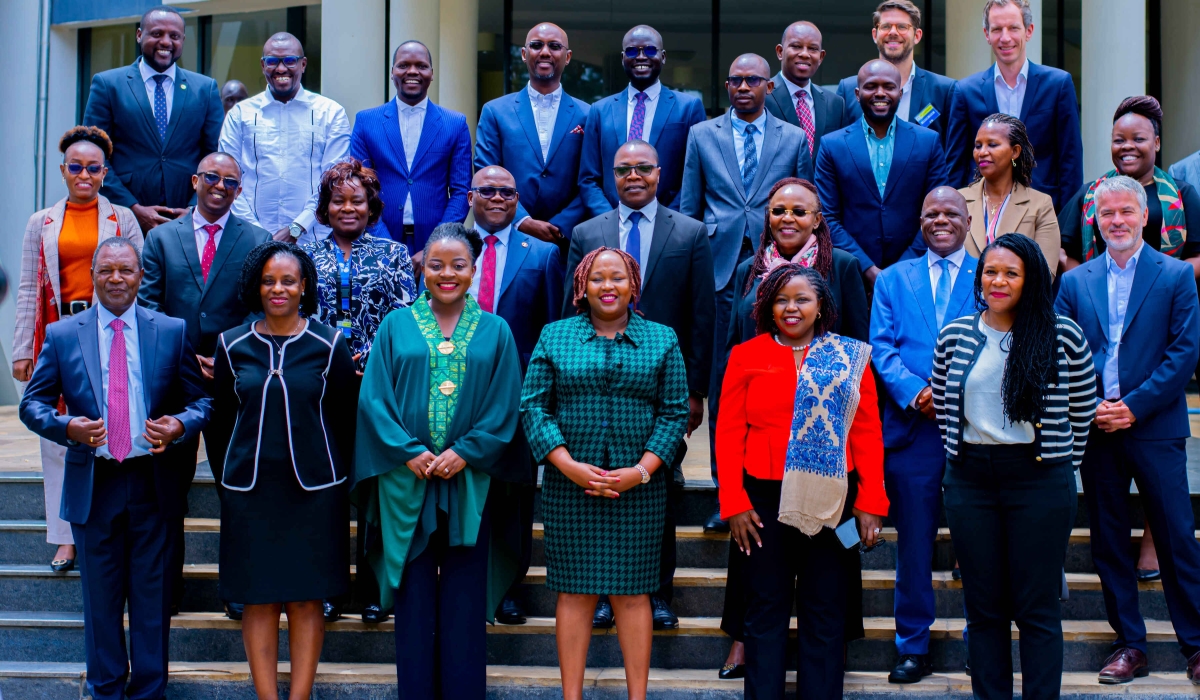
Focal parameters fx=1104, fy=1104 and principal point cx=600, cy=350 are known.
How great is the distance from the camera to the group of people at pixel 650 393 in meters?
4.25

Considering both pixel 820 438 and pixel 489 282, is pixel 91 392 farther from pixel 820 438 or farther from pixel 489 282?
pixel 820 438

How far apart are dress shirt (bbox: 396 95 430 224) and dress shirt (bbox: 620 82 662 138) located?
3.60 ft

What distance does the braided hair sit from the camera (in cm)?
410

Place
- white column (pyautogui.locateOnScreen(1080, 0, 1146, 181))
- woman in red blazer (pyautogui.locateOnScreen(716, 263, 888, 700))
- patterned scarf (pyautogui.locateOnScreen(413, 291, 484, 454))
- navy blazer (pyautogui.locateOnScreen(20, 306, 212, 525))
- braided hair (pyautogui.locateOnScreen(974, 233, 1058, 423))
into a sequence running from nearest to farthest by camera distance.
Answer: braided hair (pyautogui.locateOnScreen(974, 233, 1058, 423)) < woman in red blazer (pyautogui.locateOnScreen(716, 263, 888, 700)) < patterned scarf (pyautogui.locateOnScreen(413, 291, 484, 454)) < navy blazer (pyautogui.locateOnScreen(20, 306, 212, 525)) < white column (pyautogui.locateOnScreen(1080, 0, 1146, 181))

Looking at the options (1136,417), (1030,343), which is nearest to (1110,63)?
(1136,417)

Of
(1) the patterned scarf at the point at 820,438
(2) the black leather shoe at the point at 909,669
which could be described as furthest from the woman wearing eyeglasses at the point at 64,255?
(2) the black leather shoe at the point at 909,669

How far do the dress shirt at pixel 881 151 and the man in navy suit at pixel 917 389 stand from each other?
1.78 ft

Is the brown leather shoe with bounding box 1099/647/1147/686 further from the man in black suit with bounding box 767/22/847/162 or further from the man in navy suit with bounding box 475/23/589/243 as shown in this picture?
the man in navy suit with bounding box 475/23/589/243

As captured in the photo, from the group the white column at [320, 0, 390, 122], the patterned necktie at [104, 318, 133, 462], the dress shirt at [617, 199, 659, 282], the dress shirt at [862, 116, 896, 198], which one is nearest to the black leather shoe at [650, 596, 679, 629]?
the dress shirt at [617, 199, 659, 282]

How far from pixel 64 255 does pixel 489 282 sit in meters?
2.19

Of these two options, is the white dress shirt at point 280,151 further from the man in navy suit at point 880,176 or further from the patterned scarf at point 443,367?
the man in navy suit at point 880,176

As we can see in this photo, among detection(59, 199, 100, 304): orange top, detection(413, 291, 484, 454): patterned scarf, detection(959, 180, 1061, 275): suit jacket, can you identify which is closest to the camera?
detection(413, 291, 484, 454): patterned scarf

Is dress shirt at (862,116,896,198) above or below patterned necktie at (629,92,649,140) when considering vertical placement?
below

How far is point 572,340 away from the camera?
4430 millimetres
